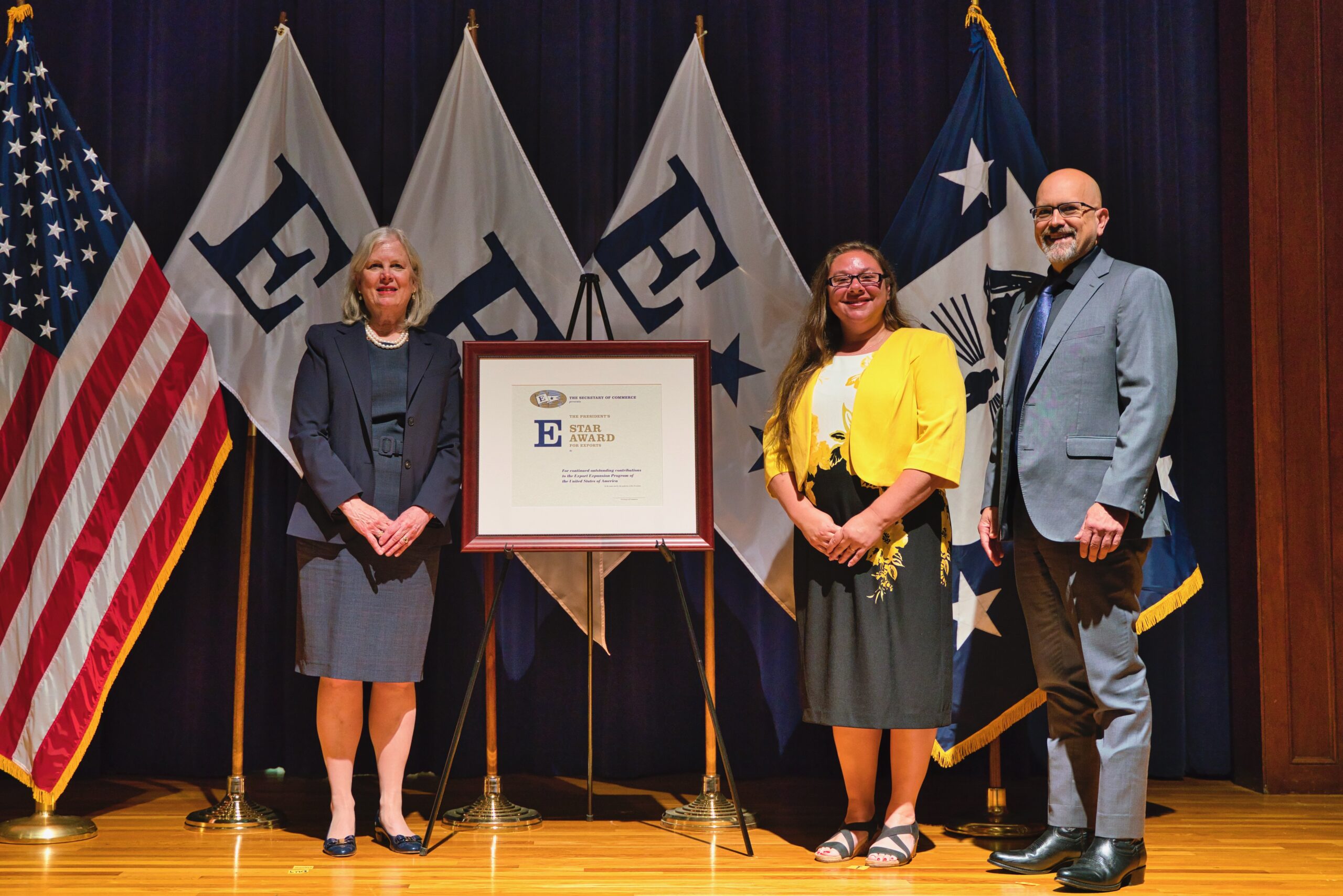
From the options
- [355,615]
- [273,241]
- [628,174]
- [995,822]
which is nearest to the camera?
[355,615]

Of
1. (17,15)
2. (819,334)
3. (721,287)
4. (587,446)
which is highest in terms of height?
(17,15)

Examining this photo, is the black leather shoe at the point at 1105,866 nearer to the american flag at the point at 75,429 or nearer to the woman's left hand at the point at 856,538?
the woman's left hand at the point at 856,538

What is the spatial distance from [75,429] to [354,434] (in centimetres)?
87

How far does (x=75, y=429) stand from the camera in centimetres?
321

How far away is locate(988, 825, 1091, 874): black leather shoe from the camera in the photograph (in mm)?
2682

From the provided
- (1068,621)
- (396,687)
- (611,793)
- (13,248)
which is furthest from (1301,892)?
(13,248)

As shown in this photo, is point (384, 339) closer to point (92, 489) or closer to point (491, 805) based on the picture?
point (92, 489)

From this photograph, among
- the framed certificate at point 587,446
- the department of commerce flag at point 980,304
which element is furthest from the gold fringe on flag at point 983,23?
the framed certificate at point 587,446

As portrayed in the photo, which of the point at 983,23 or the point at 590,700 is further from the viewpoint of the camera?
the point at 983,23

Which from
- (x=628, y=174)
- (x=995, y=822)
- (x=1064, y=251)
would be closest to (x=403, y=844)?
(x=995, y=822)

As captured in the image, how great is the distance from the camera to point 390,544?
287 centimetres

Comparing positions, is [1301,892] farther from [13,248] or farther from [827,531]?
[13,248]

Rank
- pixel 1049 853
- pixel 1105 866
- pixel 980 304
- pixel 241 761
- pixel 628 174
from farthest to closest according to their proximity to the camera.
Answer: pixel 628 174 → pixel 980 304 → pixel 241 761 → pixel 1049 853 → pixel 1105 866

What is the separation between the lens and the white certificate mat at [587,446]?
304 centimetres
